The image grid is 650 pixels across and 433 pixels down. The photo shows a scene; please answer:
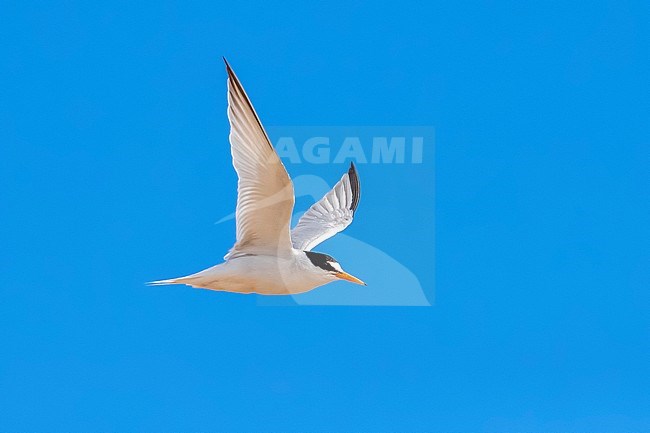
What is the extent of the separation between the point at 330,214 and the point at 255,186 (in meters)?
1.37

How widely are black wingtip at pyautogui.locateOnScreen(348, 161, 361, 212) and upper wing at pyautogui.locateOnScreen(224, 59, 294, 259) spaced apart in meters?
1.21

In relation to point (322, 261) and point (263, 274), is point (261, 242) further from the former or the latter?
point (322, 261)

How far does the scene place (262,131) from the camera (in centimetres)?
354

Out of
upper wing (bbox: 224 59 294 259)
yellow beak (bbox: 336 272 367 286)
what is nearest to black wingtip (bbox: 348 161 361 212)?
yellow beak (bbox: 336 272 367 286)

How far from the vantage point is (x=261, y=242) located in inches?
164

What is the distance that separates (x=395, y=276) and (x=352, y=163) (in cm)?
72

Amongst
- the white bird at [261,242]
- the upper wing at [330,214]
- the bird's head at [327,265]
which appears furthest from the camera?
the upper wing at [330,214]

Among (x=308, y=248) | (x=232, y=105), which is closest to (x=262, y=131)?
(x=232, y=105)

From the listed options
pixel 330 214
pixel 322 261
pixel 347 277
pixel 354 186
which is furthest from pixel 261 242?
pixel 354 186

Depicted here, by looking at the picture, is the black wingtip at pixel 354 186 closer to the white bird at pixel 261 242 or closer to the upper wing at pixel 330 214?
the upper wing at pixel 330 214

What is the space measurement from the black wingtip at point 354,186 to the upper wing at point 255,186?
1212mm

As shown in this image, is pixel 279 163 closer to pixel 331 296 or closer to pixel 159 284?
pixel 159 284

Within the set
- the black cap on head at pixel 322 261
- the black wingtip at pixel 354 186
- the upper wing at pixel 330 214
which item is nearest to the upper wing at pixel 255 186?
the black cap on head at pixel 322 261

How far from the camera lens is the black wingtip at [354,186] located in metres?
5.33
